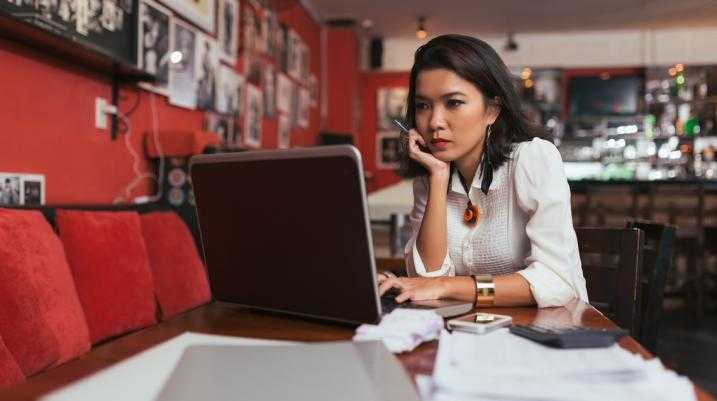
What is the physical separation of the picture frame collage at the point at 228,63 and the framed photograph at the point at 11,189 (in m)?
0.82

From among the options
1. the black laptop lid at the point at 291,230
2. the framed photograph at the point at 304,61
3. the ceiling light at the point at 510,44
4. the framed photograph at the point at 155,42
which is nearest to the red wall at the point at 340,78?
the framed photograph at the point at 304,61

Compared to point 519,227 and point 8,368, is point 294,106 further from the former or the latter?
point 8,368

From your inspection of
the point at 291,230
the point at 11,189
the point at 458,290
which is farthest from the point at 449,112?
the point at 11,189

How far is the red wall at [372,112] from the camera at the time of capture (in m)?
8.69

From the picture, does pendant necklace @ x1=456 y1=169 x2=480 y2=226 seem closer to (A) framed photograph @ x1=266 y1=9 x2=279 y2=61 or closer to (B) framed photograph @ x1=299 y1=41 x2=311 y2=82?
(A) framed photograph @ x1=266 y1=9 x2=279 y2=61

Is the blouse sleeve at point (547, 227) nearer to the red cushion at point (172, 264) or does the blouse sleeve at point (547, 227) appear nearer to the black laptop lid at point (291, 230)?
the black laptop lid at point (291, 230)

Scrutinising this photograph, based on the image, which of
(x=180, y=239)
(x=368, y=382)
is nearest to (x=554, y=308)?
(x=368, y=382)

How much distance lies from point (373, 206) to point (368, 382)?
7.51ft

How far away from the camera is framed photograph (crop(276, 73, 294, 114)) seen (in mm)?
5488

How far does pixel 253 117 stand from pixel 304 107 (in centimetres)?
188

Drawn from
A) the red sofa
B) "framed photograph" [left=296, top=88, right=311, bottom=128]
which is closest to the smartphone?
the red sofa

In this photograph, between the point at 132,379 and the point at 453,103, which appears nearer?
the point at 132,379

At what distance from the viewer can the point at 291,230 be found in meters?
0.87

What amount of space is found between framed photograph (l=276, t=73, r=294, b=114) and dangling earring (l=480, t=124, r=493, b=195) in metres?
4.11
